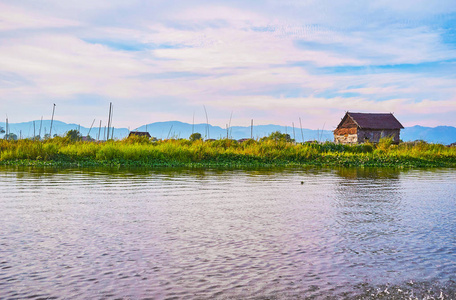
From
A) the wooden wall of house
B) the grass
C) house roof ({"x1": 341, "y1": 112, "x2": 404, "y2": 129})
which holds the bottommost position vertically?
the grass

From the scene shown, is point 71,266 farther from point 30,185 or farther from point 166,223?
point 30,185

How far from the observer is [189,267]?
13.3ft

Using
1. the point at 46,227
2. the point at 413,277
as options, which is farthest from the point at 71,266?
the point at 413,277

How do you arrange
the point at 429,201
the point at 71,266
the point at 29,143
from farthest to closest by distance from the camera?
the point at 29,143 → the point at 429,201 → the point at 71,266

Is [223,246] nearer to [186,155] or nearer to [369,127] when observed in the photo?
[186,155]

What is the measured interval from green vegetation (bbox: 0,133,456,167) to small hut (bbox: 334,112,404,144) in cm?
2267

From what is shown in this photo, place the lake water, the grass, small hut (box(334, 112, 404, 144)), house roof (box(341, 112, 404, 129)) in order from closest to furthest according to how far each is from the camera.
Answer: the lake water
the grass
small hut (box(334, 112, 404, 144))
house roof (box(341, 112, 404, 129))

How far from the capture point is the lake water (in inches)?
140

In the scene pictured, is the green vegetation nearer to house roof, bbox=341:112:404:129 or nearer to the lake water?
the lake water

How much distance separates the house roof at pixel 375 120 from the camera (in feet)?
161

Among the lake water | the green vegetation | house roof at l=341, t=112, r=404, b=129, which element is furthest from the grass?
house roof at l=341, t=112, r=404, b=129

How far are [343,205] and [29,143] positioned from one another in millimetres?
16635

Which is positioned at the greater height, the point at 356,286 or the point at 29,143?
the point at 29,143

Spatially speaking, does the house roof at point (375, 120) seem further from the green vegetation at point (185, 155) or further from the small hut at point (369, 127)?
the green vegetation at point (185, 155)
